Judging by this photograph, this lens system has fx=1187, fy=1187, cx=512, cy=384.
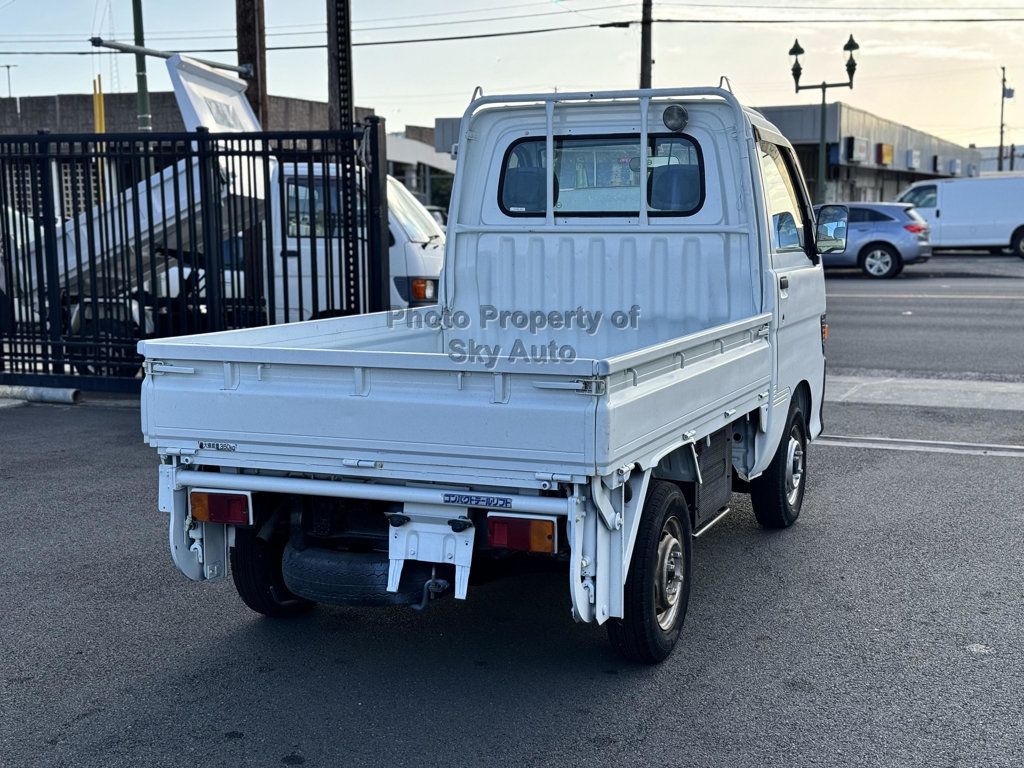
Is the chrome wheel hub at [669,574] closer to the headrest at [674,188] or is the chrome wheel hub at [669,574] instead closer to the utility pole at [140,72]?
the headrest at [674,188]

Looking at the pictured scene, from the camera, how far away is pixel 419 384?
414 cm

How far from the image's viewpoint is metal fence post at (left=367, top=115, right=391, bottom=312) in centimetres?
1009

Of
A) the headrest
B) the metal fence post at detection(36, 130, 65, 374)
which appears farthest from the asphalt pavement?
the metal fence post at detection(36, 130, 65, 374)

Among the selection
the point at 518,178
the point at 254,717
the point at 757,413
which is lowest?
the point at 254,717

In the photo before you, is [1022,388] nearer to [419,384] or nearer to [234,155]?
[234,155]

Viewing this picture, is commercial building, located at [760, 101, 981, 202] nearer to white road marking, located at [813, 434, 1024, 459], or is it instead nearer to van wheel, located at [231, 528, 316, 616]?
white road marking, located at [813, 434, 1024, 459]

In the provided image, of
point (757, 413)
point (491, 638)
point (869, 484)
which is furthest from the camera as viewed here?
point (869, 484)

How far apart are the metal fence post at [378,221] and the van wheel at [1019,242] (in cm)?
2438

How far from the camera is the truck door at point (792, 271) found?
615 cm

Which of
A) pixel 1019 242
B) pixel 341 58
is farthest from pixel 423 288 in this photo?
pixel 1019 242

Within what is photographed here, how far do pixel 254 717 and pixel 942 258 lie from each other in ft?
101

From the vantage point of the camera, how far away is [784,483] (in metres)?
6.51

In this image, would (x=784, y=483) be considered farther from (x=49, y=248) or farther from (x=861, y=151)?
(x=861, y=151)

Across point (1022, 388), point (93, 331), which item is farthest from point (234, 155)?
point (1022, 388)
